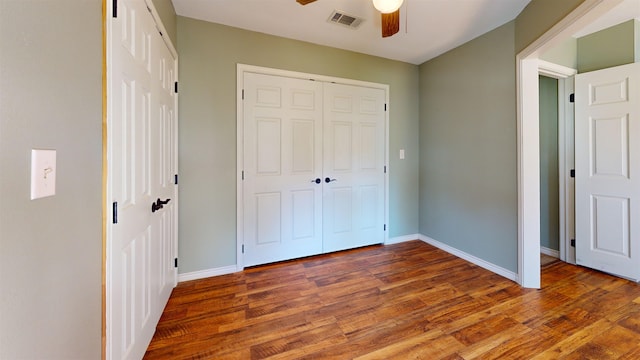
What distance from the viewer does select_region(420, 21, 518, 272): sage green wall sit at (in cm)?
252

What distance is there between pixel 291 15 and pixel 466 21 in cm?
172

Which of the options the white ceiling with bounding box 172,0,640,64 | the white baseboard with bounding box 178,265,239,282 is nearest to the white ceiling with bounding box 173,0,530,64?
the white ceiling with bounding box 172,0,640,64

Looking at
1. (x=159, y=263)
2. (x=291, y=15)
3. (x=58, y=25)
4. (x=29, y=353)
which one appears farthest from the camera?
(x=291, y=15)

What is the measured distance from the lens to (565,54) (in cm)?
275

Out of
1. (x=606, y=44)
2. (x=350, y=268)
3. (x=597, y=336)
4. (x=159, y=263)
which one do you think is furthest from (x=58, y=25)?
(x=606, y=44)

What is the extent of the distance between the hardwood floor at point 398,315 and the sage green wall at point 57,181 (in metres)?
0.95

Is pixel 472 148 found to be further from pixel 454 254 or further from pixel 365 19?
pixel 365 19

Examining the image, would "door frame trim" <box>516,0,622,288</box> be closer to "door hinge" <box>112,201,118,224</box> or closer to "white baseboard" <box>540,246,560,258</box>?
"white baseboard" <box>540,246,560,258</box>

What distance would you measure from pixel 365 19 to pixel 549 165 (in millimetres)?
2877

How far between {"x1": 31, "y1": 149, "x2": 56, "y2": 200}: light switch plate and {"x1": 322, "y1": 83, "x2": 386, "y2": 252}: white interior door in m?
2.49

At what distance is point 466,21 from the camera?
8.16 feet

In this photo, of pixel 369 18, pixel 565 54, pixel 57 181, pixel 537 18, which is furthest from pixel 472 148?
pixel 57 181

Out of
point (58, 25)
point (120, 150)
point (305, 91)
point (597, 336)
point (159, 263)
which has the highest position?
point (305, 91)

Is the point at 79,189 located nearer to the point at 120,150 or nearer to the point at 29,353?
the point at 120,150
